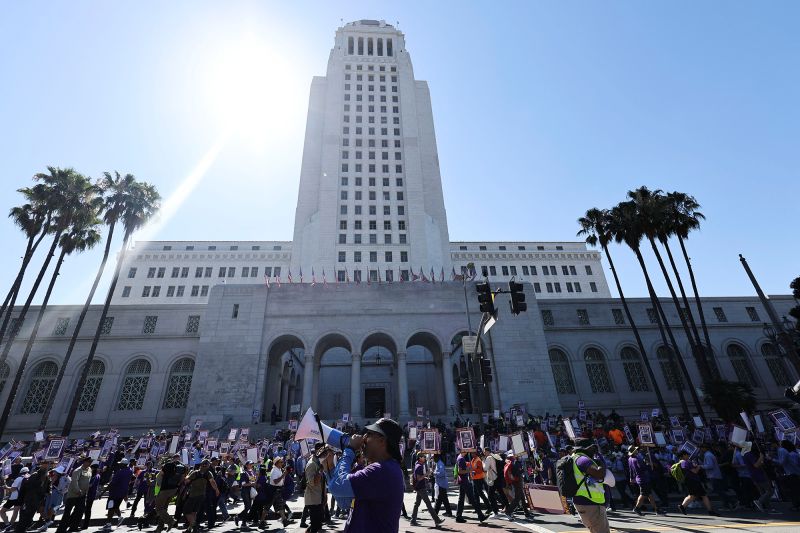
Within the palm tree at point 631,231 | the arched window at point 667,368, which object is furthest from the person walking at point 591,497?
the arched window at point 667,368

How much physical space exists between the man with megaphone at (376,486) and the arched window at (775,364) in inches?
1945

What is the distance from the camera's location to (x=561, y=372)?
36625 mm

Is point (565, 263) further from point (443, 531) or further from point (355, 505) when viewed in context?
point (355, 505)

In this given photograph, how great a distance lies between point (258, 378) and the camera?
100ft

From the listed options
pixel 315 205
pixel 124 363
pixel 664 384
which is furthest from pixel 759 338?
pixel 124 363

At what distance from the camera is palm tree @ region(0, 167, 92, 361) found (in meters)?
27.4

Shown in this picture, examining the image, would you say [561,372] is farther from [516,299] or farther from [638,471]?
[516,299]

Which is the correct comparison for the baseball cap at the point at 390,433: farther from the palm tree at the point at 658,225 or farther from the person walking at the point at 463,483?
the palm tree at the point at 658,225

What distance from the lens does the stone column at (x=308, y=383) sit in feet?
96.6

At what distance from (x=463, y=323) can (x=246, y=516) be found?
23.7 m

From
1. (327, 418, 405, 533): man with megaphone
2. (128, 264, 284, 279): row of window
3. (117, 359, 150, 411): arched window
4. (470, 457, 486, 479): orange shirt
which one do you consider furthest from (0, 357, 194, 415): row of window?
(327, 418, 405, 533): man with megaphone

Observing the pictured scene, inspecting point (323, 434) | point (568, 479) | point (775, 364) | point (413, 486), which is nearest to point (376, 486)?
point (323, 434)

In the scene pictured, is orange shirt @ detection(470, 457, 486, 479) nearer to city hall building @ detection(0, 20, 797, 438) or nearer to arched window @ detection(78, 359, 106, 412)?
city hall building @ detection(0, 20, 797, 438)

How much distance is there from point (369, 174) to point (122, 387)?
40594 millimetres
